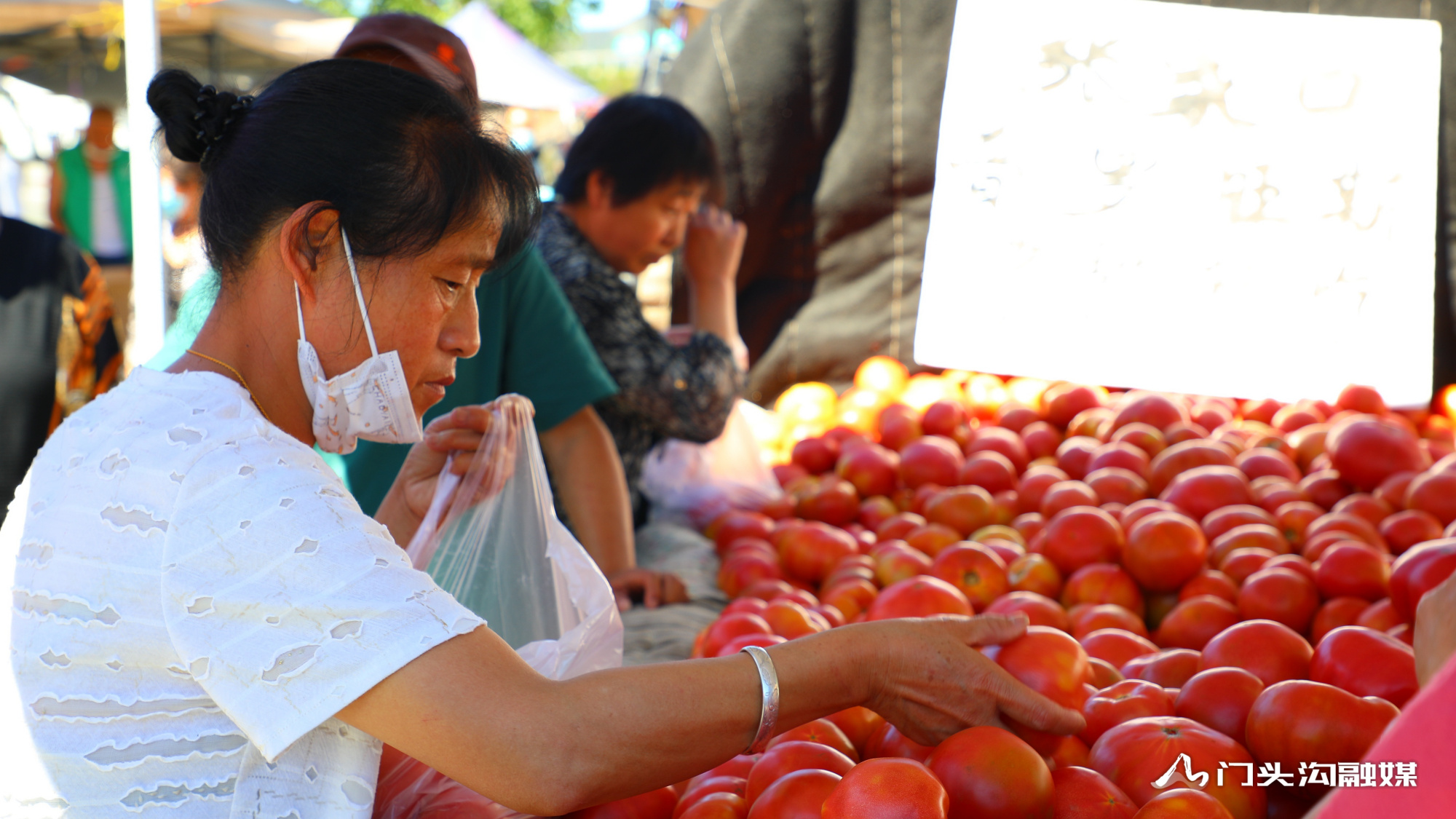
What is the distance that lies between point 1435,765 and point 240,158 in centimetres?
126

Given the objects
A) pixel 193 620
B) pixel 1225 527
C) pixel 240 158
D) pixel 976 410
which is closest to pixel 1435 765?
pixel 193 620

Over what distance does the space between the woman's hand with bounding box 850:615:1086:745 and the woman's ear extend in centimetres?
75

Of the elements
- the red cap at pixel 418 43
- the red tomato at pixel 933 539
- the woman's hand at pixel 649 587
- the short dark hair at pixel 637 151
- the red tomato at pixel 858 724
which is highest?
the red cap at pixel 418 43

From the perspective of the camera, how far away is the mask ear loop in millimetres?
1192

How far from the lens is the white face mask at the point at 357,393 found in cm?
123

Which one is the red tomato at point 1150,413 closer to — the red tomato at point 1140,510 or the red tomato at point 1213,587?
the red tomato at point 1140,510

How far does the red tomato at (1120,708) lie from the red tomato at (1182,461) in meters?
1.38

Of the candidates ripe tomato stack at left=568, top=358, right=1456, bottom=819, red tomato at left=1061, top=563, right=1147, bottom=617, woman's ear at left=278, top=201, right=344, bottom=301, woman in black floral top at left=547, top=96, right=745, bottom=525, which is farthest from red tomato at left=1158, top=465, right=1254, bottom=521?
woman's ear at left=278, top=201, right=344, bottom=301

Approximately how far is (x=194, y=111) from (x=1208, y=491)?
7.27 feet

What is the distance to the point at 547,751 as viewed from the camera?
40.2 inches

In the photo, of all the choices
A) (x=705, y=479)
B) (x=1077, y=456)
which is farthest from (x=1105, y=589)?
(x=705, y=479)

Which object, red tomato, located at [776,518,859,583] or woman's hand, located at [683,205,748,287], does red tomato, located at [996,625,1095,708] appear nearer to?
red tomato, located at [776,518,859,583]

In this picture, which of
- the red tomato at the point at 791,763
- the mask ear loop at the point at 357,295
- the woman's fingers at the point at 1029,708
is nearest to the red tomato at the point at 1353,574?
the woman's fingers at the point at 1029,708

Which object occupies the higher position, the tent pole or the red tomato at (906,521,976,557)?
the tent pole
